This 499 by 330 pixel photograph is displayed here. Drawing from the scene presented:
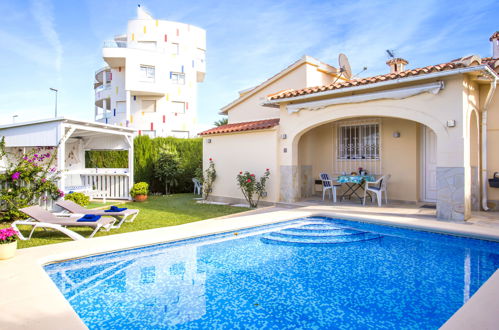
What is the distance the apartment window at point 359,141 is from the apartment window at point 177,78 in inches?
1054

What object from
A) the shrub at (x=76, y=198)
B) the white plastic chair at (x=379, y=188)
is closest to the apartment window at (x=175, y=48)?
the shrub at (x=76, y=198)

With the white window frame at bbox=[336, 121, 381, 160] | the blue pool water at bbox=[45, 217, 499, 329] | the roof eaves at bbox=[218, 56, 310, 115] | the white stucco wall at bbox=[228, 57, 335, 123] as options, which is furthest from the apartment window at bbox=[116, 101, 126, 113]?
the blue pool water at bbox=[45, 217, 499, 329]

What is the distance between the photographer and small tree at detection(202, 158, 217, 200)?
16.1 m

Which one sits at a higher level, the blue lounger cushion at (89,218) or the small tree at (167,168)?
the small tree at (167,168)

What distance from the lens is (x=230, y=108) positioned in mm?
20000

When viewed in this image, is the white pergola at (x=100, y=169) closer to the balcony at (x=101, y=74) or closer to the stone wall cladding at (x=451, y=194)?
the stone wall cladding at (x=451, y=194)

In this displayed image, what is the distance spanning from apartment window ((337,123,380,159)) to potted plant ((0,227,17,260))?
500 inches

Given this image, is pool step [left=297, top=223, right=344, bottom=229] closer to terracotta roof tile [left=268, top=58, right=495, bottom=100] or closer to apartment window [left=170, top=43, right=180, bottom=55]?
terracotta roof tile [left=268, top=58, right=495, bottom=100]

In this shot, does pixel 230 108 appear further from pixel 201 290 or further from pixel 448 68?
pixel 201 290

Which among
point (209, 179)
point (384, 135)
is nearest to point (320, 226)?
point (384, 135)

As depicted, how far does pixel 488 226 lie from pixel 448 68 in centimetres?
458

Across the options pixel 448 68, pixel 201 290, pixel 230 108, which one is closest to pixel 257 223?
pixel 201 290

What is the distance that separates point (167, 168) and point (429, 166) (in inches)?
541

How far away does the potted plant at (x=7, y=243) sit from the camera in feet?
19.5
